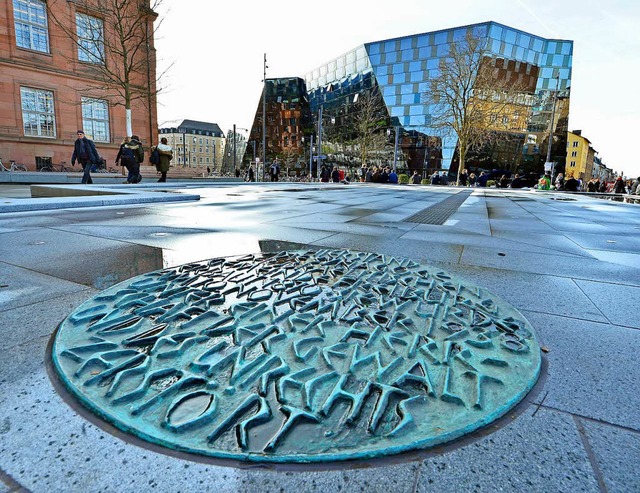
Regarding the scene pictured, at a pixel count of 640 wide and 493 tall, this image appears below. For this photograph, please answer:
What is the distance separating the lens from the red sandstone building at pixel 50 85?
25.2m

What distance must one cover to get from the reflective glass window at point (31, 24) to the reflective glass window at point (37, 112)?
3.15 metres

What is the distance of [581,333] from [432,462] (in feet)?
5.44

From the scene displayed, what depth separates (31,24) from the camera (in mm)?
26562

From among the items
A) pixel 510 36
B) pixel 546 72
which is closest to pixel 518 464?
pixel 510 36

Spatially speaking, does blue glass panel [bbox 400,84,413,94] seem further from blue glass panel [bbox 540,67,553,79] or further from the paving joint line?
the paving joint line

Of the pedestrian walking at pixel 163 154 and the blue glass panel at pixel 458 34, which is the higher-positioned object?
the blue glass panel at pixel 458 34

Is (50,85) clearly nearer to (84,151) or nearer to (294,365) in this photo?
(84,151)

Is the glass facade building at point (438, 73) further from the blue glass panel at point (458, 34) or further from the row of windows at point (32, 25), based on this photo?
the row of windows at point (32, 25)

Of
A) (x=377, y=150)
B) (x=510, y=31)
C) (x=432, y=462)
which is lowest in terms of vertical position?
(x=432, y=462)

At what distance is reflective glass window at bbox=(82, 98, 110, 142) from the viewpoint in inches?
1139

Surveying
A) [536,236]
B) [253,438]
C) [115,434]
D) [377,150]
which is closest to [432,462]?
[253,438]

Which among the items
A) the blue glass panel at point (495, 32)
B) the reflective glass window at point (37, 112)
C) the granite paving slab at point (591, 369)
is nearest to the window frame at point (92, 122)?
the reflective glass window at point (37, 112)

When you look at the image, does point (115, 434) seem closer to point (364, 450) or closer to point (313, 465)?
point (313, 465)

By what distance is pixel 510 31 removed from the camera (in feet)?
158
